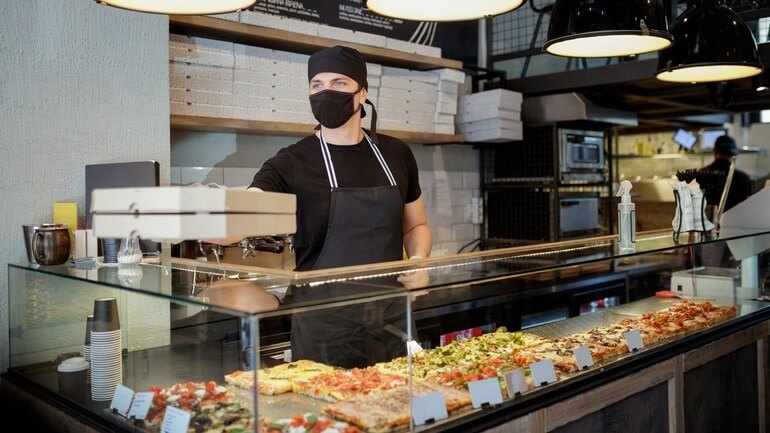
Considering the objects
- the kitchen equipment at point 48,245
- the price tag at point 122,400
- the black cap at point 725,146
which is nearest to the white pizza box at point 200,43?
the kitchen equipment at point 48,245

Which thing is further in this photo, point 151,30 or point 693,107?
point 693,107

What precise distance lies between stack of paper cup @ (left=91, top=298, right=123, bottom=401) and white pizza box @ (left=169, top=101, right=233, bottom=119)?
4.50ft

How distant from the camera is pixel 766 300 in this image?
3404 mm

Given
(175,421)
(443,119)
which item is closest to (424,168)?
(443,119)

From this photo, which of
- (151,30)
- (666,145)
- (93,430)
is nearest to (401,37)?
(151,30)

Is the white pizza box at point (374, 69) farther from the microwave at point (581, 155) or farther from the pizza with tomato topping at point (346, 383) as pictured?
the pizza with tomato topping at point (346, 383)

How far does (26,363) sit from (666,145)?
350 inches

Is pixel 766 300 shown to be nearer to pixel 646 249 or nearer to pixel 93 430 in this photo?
pixel 646 249

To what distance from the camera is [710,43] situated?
3123 millimetres

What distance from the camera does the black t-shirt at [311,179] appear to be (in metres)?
2.57

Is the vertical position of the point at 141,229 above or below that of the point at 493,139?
below

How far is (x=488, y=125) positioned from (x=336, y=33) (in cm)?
131

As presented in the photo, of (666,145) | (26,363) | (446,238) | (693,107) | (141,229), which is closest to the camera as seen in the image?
(141,229)

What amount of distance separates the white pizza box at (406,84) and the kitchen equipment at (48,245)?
2.27m
